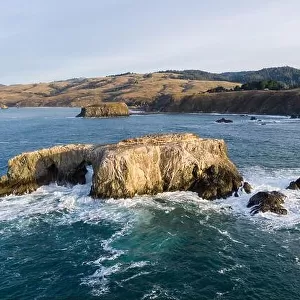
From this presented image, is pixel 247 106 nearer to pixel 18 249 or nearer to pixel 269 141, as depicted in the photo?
pixel 269 141

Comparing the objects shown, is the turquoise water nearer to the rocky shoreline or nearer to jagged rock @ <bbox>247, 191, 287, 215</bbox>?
jagged rock @ <bbox>247, 191, 287, 215</bbox>

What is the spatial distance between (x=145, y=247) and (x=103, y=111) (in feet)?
524

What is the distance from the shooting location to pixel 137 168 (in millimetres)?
49469

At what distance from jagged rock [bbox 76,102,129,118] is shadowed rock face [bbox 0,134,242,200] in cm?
13402

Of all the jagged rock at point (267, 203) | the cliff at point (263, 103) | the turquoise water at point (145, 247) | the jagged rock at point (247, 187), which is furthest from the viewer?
the cliff at point (263, 103)

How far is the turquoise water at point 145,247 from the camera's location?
29.1 meters

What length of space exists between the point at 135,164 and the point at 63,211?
10099 millimetres

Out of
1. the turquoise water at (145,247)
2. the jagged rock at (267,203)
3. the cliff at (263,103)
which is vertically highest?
the cliff at (263,103)

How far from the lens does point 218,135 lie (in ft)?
349

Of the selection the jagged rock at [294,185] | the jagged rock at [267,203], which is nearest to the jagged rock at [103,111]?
the jagged rock at [294,185]

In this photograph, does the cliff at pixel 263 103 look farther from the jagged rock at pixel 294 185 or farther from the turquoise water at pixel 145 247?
the turquoise water at pixel 145 247

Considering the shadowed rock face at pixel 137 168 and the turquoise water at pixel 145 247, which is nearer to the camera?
the turquoise water at pixel 145 247

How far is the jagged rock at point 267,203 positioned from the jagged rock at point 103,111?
149m

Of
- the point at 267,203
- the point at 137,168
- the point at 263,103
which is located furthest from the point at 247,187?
the point at 263,103
